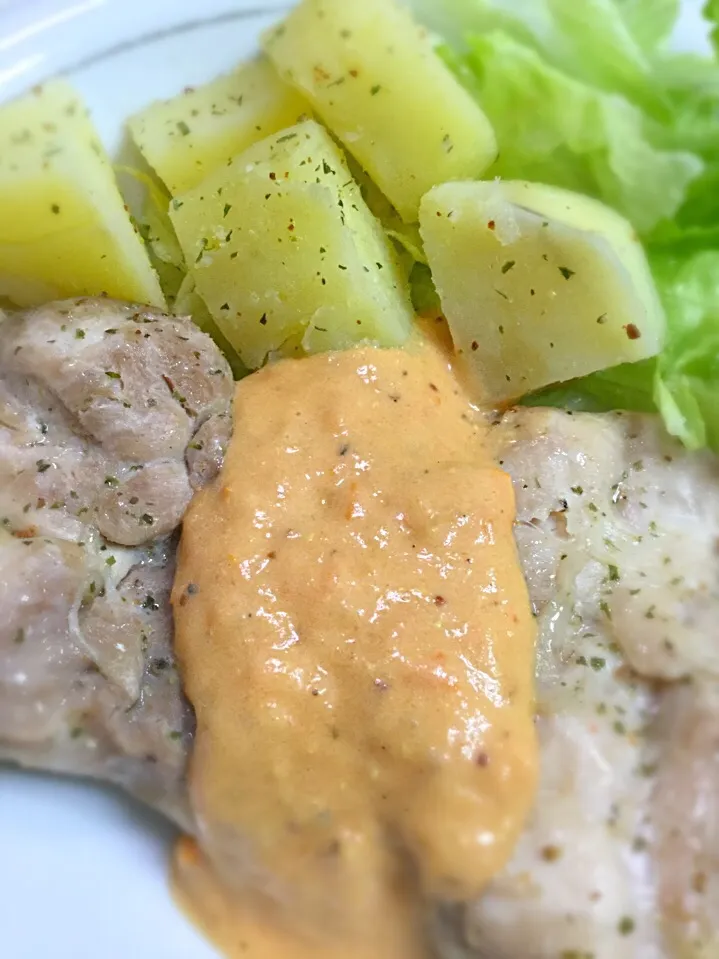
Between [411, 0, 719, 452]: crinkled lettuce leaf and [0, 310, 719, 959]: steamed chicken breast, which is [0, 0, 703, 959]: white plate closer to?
[0, 310, 719, 959]: steamed chicken breast

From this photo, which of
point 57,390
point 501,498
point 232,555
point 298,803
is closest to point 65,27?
point 57,390

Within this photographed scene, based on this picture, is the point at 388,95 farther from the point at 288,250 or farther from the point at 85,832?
the point at 85,832

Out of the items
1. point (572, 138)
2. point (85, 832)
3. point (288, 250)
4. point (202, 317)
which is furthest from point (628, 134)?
point (85, 832)

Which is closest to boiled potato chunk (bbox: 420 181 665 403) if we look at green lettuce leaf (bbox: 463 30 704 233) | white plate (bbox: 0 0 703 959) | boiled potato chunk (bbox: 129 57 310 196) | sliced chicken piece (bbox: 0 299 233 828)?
green lettuce leaf (bbox: 463 30 704 233)

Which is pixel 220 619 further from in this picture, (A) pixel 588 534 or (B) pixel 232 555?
(A) pixel 588 534

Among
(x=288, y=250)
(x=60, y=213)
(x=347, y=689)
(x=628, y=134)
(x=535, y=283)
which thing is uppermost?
(x=60, y=213)

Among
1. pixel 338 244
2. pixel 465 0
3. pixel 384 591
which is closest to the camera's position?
pixel 384 591
